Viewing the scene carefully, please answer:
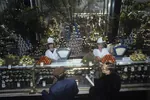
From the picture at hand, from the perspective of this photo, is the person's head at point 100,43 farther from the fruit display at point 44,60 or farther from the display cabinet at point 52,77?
the fruit display at point 44,60

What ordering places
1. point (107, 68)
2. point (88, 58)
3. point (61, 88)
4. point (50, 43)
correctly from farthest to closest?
point (50, 43) < point (88, 58) < point (107, 68) < point (61, 88)

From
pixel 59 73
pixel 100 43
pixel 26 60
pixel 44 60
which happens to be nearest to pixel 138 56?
pixel 100 43

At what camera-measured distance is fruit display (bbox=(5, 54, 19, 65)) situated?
321 cm

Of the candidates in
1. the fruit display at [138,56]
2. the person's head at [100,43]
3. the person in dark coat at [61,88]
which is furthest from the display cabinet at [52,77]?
the person's head at [100,43]

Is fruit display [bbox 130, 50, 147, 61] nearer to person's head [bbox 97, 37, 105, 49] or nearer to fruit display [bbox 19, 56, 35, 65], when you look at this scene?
person's head [bbox 97, 37, 105, 49]

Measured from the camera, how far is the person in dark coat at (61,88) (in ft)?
9.56

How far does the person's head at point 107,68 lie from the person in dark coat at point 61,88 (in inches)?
15.7

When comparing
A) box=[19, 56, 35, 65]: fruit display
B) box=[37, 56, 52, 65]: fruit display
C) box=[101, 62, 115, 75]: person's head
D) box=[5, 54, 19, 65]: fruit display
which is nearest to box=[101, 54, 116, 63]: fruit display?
box=[101, 62, 115, 75]: person's head

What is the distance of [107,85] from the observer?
3.12 metres

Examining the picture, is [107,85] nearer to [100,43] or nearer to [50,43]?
[100,43]

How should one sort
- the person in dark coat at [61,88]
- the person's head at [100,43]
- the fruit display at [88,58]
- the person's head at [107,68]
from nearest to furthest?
the person in dark coat at [61,88] → the person's head at [107,68] → the fruit display at [88,58] → the person's head at [100,43]

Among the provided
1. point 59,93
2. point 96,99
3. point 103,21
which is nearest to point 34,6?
point 103,21

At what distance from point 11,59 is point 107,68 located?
1.17 m

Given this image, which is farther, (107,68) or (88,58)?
(88,58)
